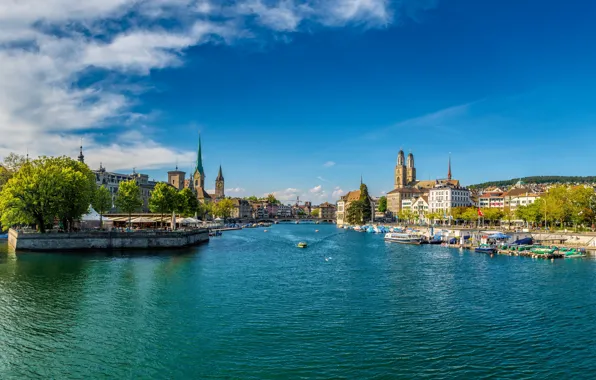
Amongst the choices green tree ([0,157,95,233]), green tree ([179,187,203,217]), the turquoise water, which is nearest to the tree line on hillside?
green tree ([0,157,95,233])

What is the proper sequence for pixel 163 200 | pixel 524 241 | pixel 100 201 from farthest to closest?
pixel 163 200, pixel 100 201, pixel 524 241

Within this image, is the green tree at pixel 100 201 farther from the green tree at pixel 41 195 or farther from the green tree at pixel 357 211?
the green tree at pixel 357 211

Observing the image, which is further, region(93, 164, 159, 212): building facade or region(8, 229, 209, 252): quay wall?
region(93, 164, 159, 212): building facade

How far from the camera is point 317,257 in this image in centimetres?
6712

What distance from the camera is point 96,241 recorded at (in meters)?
67.2

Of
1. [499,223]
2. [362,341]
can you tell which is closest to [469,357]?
[362,341]

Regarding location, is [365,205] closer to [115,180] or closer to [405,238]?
[405,238]

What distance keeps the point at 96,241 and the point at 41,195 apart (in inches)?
408

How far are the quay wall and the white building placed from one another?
12285 centimetres

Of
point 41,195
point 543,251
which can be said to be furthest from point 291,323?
point 543,251

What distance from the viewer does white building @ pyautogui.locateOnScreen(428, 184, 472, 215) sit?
6752 inches

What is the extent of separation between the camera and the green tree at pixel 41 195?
203 ft

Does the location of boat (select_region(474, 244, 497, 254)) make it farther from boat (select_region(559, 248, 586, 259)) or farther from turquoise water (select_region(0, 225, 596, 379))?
turquoise water (select_region(0, 225, 596, 379))

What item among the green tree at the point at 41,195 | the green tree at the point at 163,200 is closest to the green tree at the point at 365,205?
the green tree at the point at 163,200
